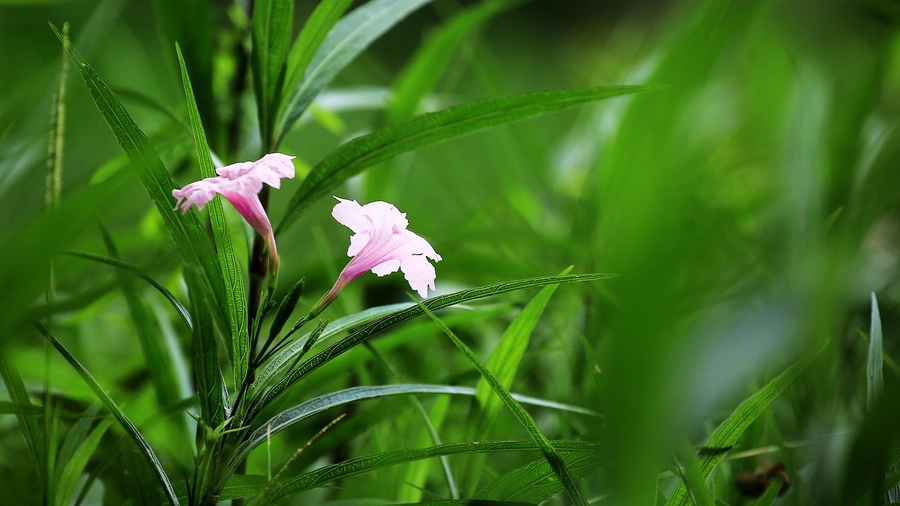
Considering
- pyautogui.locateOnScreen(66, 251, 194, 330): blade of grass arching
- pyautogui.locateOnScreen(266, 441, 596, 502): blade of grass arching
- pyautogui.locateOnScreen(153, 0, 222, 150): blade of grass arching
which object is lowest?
pyautogui.locateOnScreen(266, 441, 596, 502): blade of grass arching

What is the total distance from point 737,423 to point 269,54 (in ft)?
1.10

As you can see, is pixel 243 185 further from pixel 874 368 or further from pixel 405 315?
pixel 874 368

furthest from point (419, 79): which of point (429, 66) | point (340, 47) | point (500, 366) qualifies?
point (500, 366)

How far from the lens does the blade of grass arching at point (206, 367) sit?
0.27 metres

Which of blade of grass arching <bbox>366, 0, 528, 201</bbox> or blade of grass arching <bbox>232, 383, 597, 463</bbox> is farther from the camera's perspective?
blade of grass arching <bbox>366, 0, 528, 201</bbox>

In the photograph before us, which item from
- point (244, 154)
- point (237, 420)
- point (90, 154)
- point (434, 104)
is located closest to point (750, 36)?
point (434, 104)

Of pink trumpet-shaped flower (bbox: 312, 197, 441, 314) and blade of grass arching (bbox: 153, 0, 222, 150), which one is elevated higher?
blade of grass arching (bbox: 153, 0, 222, 150)

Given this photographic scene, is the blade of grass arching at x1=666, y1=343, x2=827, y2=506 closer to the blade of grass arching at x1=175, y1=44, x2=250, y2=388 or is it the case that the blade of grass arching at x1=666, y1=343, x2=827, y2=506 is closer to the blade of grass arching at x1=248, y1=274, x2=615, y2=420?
the blade of grass arching at x1=248, y1=274, x2=615, y2=420

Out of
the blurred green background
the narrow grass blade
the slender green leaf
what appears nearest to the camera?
the blurred green background

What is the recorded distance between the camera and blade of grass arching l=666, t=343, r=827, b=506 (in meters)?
0.31

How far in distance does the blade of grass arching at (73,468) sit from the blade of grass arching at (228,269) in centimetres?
9

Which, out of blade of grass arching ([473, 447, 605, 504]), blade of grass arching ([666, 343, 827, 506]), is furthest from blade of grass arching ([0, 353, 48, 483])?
blade of grass arching ([666, 343, 827, 506])

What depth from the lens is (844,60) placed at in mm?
1161

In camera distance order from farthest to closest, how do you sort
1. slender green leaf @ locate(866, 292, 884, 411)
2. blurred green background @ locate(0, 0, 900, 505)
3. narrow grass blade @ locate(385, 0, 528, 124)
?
1. narrow grass blade @ locate(385, 0, 528, 124)
2. slender green leaf @ locate(866, 292, 884, 411)
3. blurred green background @ locate(0, 0, 900, 505)
